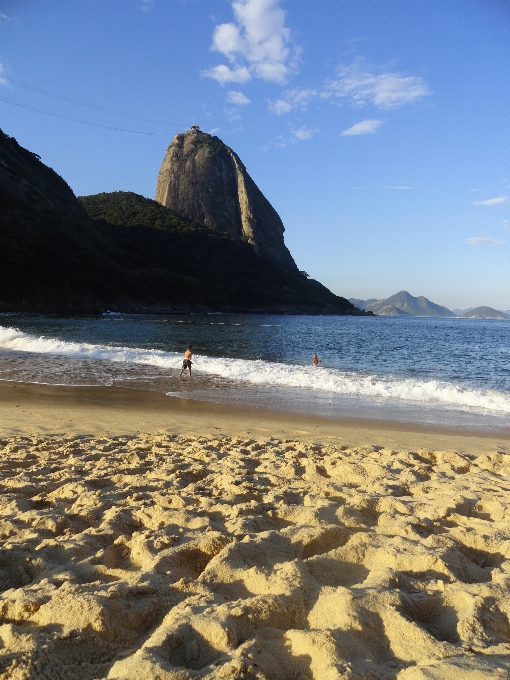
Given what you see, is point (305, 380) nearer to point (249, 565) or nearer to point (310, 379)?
point (310, 379)

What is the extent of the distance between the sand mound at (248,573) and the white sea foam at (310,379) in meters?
7.81

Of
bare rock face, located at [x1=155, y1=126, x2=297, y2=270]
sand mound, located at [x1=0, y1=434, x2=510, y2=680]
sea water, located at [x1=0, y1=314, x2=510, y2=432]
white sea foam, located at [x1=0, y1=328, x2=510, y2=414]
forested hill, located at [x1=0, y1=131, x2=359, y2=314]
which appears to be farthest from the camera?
bare rock face, located at [x1=155, y1=126, x2=297, y2=270]

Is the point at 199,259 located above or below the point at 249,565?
above

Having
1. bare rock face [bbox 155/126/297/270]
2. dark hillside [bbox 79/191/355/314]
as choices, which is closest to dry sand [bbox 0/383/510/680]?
dark hillside [bbox 79/191/355/314]

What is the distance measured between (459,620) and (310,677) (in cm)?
97

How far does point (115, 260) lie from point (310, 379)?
77679mm

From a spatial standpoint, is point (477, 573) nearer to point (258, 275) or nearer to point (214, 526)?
point (214, 526)

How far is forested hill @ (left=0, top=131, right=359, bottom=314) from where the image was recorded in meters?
66.8

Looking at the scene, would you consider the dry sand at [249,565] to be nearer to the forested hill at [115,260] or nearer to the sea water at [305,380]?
the sea water at [305,380]

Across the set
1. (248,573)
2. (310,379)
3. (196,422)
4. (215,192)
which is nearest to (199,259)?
(215,192)

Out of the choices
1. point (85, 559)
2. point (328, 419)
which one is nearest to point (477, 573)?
point (85, 559)

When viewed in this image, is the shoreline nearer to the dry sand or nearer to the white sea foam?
the dry sand

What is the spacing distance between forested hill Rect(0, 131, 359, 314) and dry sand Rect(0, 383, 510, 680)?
214ft

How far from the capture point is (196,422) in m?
9.19
